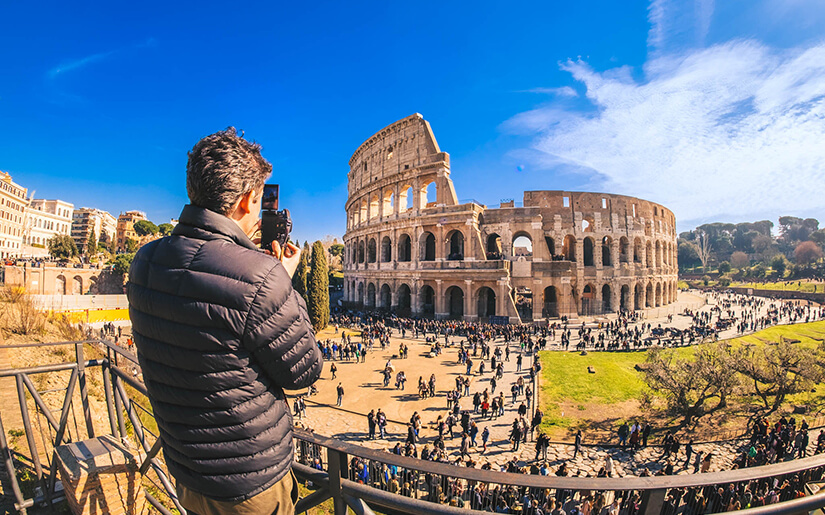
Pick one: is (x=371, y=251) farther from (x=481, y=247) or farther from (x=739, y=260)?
(x=739, y=260)

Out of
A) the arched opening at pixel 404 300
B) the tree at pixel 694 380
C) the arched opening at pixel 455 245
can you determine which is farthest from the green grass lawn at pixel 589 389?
the arched opening at pixel 404 300

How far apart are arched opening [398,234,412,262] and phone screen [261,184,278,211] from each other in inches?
1302

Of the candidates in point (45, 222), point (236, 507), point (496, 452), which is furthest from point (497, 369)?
point (45, 222)

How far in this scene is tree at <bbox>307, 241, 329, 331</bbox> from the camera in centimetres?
2577

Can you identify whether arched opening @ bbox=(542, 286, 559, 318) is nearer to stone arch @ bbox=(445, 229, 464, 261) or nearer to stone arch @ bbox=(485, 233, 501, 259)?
stone arch @ bbox=(485, 233, 501, 259)

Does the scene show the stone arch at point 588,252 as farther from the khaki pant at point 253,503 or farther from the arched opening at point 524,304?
the khaki pant at point 253,503

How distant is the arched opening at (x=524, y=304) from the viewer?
33.0 meters

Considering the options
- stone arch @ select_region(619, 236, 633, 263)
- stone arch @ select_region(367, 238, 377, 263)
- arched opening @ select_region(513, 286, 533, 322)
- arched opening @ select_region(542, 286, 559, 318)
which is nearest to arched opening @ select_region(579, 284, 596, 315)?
arched opening @ select_region(542, 286, 559, 318)

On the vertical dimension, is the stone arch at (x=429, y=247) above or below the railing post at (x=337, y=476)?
above

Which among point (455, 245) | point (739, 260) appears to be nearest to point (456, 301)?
point (455, 245)

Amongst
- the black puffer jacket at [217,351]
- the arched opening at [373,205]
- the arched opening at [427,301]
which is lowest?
the arched opening at [427,301]

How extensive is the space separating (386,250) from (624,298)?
25627mm

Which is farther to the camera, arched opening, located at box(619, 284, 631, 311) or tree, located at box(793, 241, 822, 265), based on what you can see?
tree, located at box(793, 241, 822, 265)

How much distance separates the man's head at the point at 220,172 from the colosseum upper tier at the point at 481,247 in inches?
1117
